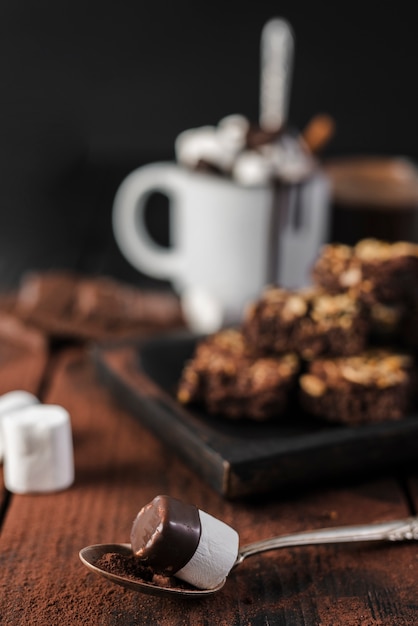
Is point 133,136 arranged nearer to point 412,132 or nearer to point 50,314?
point 412,132

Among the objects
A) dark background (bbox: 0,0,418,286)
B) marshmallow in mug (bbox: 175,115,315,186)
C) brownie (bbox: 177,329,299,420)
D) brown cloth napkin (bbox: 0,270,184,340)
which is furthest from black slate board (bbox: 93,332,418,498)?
dark background (bbox: 0,0,418,286)

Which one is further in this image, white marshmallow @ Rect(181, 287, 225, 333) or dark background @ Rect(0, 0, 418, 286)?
dark background @ Rect(0, 0, 418, 286)

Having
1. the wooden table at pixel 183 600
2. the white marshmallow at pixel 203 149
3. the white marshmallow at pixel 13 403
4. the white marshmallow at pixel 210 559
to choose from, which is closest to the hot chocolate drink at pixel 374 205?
the white marshmallow at pixel 203 149

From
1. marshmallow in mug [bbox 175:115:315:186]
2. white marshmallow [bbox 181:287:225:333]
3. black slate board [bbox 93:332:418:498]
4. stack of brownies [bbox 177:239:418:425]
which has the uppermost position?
marshmallow in mug [bbox 175:115:315:186]

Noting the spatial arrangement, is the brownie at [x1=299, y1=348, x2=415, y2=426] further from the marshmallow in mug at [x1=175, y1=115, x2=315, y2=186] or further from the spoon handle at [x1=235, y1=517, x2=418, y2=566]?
the marshmallow in mug at [x1=175, y1=115, x2=315, y2=186]

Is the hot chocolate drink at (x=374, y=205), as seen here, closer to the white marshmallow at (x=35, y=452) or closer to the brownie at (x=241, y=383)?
the brownie at (x=241, y=383)

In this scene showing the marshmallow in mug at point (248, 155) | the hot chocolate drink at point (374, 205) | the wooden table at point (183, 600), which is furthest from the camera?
the hot chocolate drink at point (374, 205)

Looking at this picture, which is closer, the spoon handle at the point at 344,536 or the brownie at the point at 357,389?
the spoon handle at the point at 344,536
